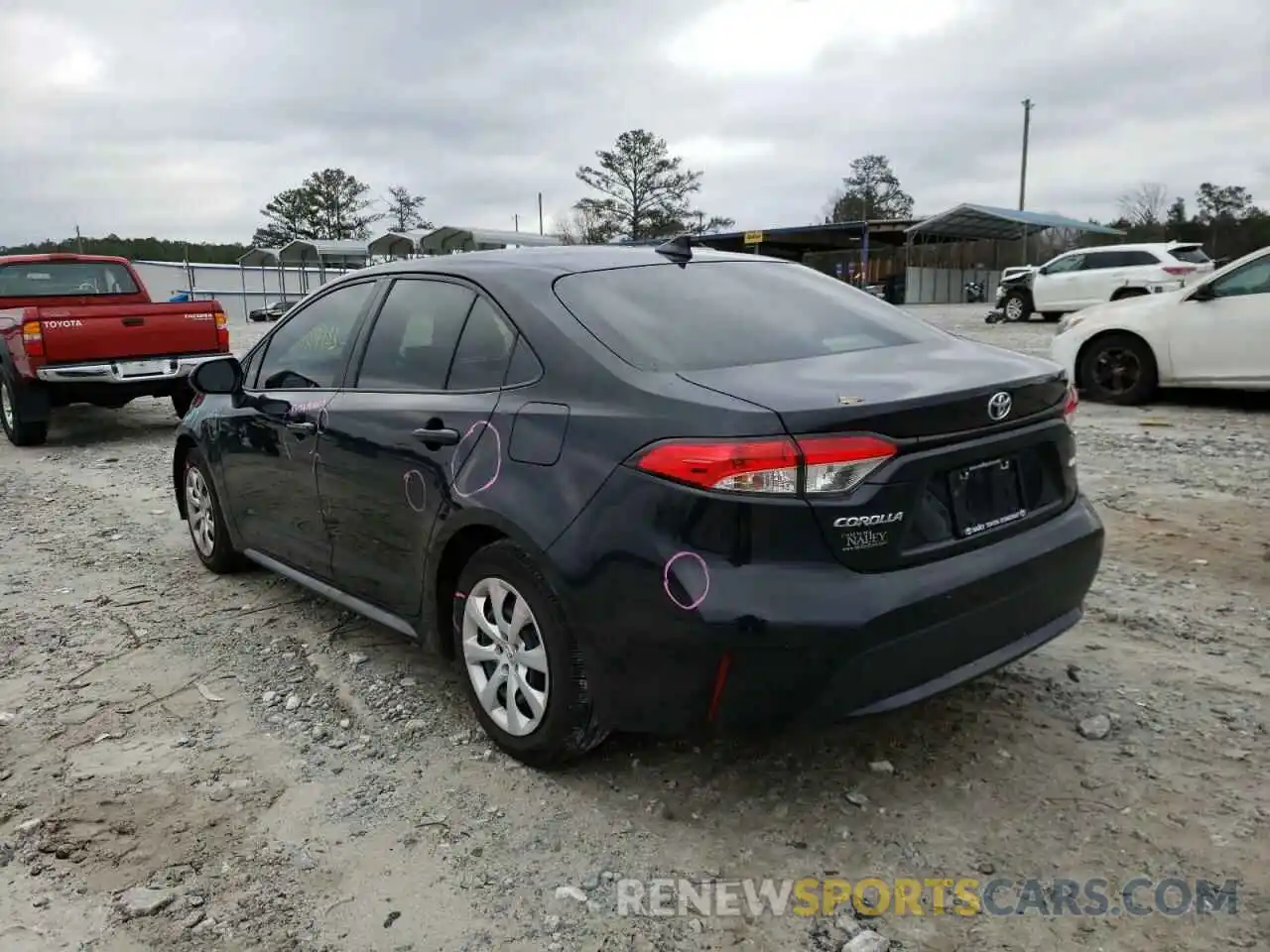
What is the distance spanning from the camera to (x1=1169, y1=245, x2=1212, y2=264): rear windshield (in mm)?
18484

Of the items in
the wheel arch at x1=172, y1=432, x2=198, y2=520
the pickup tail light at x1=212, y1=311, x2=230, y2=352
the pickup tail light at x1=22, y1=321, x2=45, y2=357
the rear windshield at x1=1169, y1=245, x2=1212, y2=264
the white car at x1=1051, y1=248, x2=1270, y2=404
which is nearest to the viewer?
the wheel arch at x1=172, y1=432, x2=198, y2=520

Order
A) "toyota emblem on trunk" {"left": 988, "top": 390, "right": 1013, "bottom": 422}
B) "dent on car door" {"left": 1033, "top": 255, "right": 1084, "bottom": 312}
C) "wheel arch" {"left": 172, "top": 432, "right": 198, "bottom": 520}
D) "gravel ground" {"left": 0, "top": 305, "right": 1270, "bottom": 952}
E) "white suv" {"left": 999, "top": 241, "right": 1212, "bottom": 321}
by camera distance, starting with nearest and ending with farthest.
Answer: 1. "gravel ground" {"left": 0, "top": 305, "right": 1270, "bottom": 952}
2. "toyota emblem on trunk" {"left": 988, "top": 390, "right": 1013, "bottom": 422}
3. "wheel arch" {"left": 172, "top": 432, "right": 198, "bottom": 520}
4. "white suv" {"left": 999, "top": 241, "right": 1212, "bottom": 321}
5. "dent on car door" {"left": 1033, "top": 255, "right": 1084, "bottom": 312}

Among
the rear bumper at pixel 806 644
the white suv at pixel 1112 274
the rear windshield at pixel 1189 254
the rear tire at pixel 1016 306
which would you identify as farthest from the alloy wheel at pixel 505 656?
the rear tire at pixel 1016 306

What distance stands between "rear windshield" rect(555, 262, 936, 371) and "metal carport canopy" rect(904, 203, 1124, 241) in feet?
103

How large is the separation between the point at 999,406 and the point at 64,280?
11.4 metres

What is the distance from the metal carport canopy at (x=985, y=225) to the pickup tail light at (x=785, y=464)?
3273cm

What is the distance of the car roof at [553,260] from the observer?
3.33m

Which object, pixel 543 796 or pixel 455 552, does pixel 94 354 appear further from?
pixel 543 796

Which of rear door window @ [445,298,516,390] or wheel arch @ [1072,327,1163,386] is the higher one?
rear door window @ [445,298,516,390]

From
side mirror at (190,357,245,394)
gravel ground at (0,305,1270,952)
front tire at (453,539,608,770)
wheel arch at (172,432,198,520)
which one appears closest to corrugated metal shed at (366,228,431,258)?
wheel arch at (172,432,198,520)

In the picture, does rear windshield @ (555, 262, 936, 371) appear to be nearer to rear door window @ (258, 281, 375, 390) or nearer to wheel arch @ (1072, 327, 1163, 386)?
rear door window @ (258, 281, 375, 390)

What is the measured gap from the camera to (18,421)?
9.47 metres

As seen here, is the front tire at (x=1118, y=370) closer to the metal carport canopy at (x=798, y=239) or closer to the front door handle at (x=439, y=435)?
the front door handle at (x=439, y=435)

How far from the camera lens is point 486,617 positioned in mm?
3059
